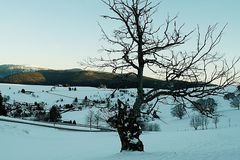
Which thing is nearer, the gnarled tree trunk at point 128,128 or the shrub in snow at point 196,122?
the gnarled tree trunk at point 128,128

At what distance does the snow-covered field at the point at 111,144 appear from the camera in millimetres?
17922

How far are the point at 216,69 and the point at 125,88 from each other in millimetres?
5694

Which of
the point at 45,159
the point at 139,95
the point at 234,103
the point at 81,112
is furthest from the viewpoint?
the point at 81,112

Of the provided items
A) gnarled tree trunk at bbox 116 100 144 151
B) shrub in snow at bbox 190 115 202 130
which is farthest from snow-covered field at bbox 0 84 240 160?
shrub in snow at bbox 190 115 202 130

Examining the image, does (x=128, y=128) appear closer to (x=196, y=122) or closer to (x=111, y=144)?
(x=111, y=144)

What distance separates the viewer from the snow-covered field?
1792 cm

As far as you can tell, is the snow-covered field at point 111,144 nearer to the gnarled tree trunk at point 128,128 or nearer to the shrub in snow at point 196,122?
the gnarled tree trunk at point 128,128

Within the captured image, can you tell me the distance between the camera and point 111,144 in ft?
158

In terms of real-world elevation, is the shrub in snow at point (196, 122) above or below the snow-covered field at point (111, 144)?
below

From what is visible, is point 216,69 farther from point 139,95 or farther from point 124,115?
point 124,115

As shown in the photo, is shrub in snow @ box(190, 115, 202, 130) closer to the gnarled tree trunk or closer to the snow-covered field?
the snow-covered field

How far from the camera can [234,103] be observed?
523 feet

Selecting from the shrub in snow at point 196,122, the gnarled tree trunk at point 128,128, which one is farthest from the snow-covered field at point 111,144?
the shrub in snow at point 196,122

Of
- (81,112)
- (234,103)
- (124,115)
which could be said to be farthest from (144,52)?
(81,112)
